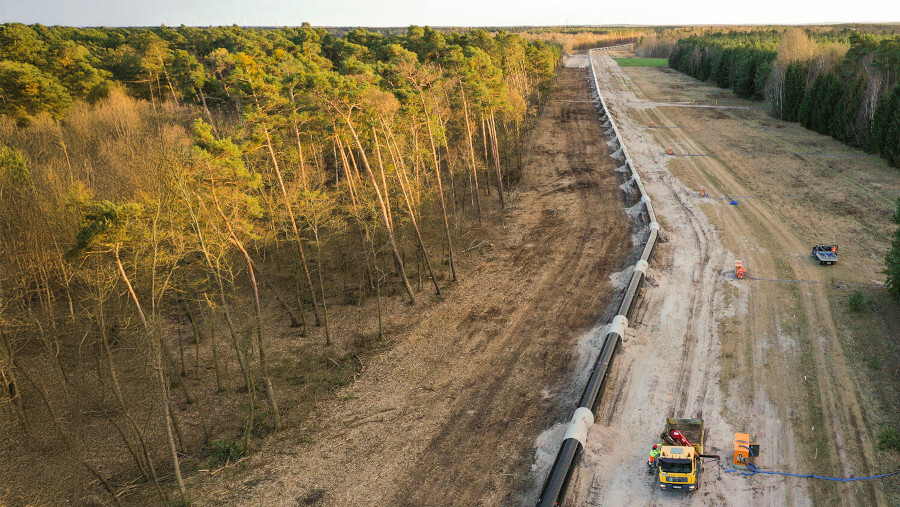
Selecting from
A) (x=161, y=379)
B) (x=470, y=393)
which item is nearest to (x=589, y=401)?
(x=470, y=393)

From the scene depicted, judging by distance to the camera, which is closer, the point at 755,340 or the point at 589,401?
the point at 589,401

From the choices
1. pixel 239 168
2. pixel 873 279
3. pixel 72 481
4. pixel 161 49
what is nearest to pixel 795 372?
pixel 873 279

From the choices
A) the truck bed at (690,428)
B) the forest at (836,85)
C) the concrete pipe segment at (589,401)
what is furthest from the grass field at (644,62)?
the truck bed at (690,428)

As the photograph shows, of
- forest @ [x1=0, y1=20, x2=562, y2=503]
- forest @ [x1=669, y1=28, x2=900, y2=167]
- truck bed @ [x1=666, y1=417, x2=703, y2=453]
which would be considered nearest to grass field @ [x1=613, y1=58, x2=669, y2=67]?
forest @ [x1=669, y1=28, x2=900, y2=167]

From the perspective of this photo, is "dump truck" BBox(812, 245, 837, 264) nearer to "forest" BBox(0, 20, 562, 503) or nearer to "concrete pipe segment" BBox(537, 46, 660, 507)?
"concrete pipe segment" BBox(537, 46, 660, 507)

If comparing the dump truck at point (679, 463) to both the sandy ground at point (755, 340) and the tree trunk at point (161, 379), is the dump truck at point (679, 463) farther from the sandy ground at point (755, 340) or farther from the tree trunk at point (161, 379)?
the tree trunk at point (161, 379)

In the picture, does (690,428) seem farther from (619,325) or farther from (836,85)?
(836,85)
